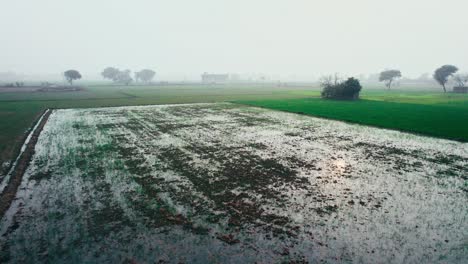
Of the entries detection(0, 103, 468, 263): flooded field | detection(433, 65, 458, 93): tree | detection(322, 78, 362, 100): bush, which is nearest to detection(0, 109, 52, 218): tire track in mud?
detection(0, 103, 468, 263): flooded field

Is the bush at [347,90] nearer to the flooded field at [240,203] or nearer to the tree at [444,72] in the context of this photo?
the flooded field at [240,203]

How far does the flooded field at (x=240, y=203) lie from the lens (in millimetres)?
7883

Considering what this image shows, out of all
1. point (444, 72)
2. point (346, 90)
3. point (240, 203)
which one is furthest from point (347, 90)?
point (444, 72)

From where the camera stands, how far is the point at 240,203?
10.8m

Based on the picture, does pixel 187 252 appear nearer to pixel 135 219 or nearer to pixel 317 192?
pixel 135 219

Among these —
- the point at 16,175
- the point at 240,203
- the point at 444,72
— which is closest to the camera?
the point at 240,203

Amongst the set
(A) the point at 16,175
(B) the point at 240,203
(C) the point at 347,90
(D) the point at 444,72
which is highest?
(D) the point at 444,72

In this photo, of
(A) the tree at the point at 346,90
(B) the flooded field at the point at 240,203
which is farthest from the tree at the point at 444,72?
(B) the flooded field at the point at 240,203

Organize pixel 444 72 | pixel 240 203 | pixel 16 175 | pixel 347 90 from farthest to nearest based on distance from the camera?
pixel 444 72, pixel 347 90, pixel 16 175, pixel 240 203

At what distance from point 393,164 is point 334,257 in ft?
34.8

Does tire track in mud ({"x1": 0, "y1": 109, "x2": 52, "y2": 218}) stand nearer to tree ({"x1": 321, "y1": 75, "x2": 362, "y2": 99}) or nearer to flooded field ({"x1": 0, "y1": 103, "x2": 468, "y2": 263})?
flooded field ({"x1": 0, "y1": 103, "x2": 468, "y2": 263})

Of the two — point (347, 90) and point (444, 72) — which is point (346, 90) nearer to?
point (347, 90)

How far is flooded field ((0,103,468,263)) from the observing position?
7883 millimetres

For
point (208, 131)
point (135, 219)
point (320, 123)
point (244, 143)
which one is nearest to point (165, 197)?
point (135, 219)
